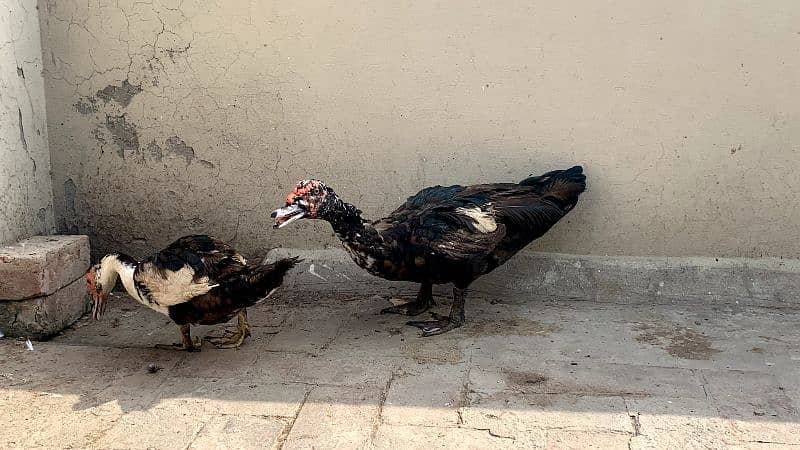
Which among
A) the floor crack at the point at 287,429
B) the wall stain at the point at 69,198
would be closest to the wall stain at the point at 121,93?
the wall stain at the point at 69,198

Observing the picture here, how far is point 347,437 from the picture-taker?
3.47 meters

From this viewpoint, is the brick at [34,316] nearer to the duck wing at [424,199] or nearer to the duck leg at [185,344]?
the duck leg at [185,344]

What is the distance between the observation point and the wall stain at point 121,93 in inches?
212

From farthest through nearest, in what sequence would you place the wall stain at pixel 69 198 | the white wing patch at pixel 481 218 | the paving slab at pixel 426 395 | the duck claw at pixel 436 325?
the wall stain at pixel 69 198
the duck claw at pixel 436 325
the white wing patch at pixel 481 218
the paving slab at pixel 426 395

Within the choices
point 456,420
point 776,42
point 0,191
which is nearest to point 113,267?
point 0,191

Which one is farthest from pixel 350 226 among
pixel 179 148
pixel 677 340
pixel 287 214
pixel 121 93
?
pixel 121 93

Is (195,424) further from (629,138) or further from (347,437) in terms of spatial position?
(629,138)

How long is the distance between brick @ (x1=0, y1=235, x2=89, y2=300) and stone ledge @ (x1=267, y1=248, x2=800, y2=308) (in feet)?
4.97

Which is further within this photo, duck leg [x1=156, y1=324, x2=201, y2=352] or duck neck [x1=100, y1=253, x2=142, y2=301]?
duck leg [x1=156, y1=324, x2=201, y2=352]

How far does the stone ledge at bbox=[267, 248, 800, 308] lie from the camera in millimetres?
5043

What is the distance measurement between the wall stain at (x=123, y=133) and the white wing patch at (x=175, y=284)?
155 cm

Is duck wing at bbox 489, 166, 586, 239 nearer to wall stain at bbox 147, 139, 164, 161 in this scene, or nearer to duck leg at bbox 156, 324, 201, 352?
duck leg at bbox 156, 324, 201, 352

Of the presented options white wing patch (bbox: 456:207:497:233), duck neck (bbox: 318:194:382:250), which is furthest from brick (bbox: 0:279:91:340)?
white wing patch (bbox: 456:207:497:233)

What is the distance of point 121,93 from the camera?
540 cm
